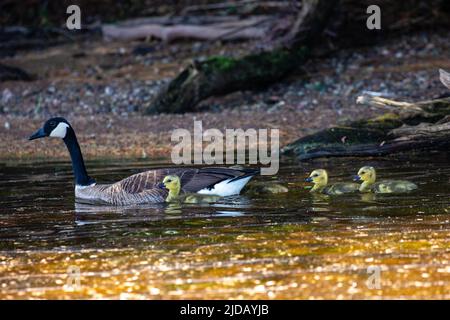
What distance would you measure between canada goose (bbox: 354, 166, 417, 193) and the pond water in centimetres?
16

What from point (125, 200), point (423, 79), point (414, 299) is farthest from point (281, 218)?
point (423, 79)

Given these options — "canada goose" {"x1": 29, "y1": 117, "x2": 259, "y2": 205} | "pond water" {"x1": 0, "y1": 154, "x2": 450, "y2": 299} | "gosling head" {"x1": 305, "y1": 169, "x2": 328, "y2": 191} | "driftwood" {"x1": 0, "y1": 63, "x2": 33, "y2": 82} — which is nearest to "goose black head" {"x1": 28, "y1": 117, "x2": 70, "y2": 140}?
"pond water" {"x1": 0, "y1": 154, "x2": 450, "y2": 299}

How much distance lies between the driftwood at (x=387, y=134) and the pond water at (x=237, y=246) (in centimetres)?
67

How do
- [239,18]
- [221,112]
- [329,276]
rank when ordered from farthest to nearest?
1. [239,18]
2. [221,112]
3. [329,276]

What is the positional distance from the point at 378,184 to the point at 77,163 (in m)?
3.78

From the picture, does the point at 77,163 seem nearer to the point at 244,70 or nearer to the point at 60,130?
the point at 60,130

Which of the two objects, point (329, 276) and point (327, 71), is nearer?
point (329, 276)

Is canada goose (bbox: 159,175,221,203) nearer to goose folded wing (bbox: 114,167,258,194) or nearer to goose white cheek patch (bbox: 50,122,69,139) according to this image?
goose folded wing (bbox: 114,167,258,194)

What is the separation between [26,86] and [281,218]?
37.4 ft

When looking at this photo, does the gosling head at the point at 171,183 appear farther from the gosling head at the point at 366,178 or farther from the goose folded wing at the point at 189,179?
the gosling head at the point at 366,178

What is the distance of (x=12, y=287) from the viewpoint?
7617 millimetres

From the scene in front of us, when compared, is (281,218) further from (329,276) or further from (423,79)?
(423,79)

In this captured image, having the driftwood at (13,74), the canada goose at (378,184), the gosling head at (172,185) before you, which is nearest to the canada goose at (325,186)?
the canada goose at (378,184)

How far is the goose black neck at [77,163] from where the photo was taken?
1212cm
